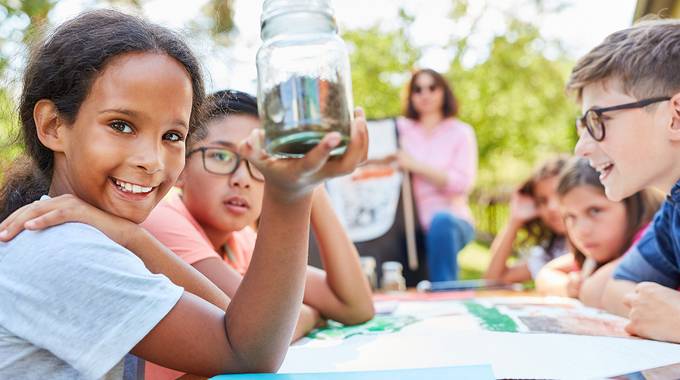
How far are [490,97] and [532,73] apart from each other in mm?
1044

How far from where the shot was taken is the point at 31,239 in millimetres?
969

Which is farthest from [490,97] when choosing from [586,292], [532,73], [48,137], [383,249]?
[48,137]

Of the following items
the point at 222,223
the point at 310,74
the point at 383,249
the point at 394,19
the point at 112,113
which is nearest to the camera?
the point at 310,74

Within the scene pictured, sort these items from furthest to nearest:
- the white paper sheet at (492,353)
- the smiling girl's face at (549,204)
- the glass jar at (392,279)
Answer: the smiling girl's face at (549,204), the glass jar at (392,279), the white paper sheet at (492,353)

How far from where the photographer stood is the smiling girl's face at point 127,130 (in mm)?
1070

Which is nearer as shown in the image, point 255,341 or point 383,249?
point 255,341

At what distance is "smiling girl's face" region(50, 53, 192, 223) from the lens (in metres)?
1.07

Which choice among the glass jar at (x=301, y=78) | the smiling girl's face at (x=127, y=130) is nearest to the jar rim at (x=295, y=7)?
the glass jar at (x=301, y=78)

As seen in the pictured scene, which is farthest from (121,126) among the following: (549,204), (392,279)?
(549,204)

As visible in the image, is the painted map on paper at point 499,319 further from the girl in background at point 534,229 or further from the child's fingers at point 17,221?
the girl in background at point 534,229

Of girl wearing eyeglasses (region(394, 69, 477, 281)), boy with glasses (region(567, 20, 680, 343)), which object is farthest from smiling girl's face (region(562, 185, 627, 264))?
girl wearing eyeglasses (region(394, 69, 477, 281))

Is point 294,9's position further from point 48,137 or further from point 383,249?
point 383,249

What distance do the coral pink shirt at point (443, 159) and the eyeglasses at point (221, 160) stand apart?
2462 mm

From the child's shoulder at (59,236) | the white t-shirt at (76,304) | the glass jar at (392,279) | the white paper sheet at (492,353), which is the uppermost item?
the child's shoulder at (59,236)
